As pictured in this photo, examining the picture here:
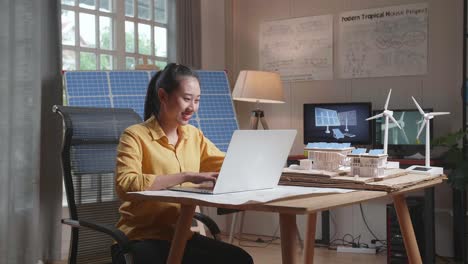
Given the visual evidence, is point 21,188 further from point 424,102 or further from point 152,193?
point 424,102

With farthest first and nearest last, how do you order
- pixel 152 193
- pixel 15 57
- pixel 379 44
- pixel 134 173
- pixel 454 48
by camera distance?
pixel 379 44
pixel 454 48
pixel 15 57
pixel 134 173
pixel 152 193

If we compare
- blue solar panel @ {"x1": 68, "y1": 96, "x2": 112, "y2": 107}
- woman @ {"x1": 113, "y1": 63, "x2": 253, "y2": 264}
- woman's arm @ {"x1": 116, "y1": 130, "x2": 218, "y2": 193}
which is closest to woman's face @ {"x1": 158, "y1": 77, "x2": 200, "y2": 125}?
woman @ {"x1": 113, "y1": 63, "x2": 253, "y2": 264}

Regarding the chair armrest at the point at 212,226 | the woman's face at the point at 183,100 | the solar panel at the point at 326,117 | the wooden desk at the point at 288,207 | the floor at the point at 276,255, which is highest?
the woman's face at the point at 183,100

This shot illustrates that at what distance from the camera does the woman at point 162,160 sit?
179cm

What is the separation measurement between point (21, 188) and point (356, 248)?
244 centimetres

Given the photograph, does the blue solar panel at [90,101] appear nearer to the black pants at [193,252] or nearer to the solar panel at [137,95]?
the solar panel at [137,95]

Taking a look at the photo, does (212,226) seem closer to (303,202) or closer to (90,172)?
(90,172)

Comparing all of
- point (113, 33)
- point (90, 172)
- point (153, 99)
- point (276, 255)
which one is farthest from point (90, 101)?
point (276, 255)

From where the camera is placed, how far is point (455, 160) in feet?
12.2

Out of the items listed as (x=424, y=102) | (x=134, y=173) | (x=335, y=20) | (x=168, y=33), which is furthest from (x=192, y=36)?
(x=134, y=173)

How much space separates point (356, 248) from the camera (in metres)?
4.43

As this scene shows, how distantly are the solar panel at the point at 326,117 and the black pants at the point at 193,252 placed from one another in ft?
8.94

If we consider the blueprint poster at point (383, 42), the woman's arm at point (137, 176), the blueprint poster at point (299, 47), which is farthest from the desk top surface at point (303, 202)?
the blueprint poster at point (299, 47)

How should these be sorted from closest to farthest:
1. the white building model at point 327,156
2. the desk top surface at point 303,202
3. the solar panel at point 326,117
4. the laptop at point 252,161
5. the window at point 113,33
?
the desk top surface at point 303,202
the laptop at point 252,161
the white building model at point 327,156
the window at point 113,33
the solar panel at point 326,117
